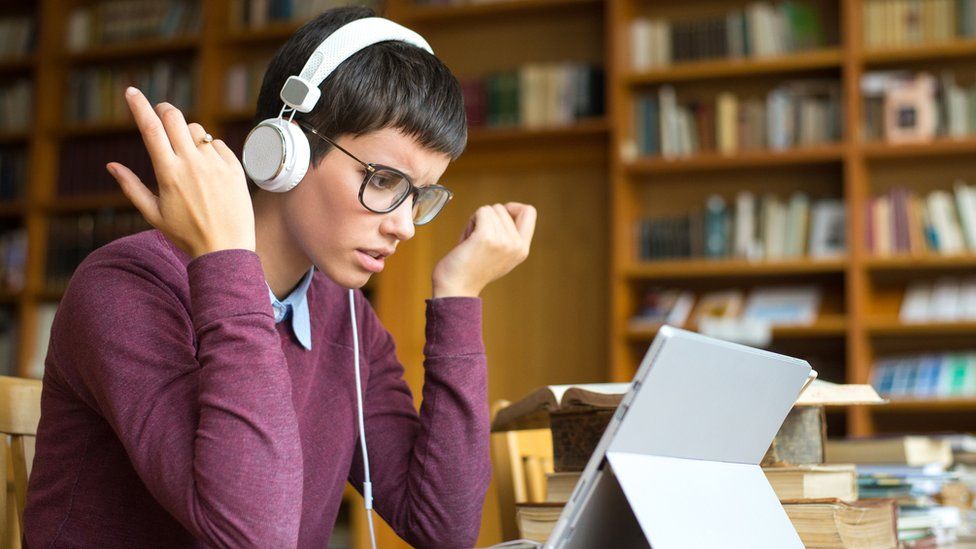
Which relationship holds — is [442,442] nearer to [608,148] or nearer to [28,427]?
[28,427]

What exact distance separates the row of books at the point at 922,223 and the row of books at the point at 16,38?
12.4 feet

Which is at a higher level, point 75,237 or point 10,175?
point 10,175

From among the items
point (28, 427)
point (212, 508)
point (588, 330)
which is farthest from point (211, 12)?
point (212, 508)

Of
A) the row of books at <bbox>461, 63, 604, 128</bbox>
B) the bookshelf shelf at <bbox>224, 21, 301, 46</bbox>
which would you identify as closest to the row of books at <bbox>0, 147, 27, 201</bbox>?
the bookshelf shelf at <bbox>224, 21, 301, 46</bbox>

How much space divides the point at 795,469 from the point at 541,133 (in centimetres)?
329

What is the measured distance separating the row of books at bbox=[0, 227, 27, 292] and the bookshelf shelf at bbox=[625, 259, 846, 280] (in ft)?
9.00

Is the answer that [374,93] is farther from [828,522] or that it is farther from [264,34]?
[264,34]

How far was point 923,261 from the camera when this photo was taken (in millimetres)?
3645

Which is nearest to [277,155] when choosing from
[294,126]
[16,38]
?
[294,126]

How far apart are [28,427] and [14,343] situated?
3.98m

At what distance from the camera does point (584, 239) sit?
171 inches

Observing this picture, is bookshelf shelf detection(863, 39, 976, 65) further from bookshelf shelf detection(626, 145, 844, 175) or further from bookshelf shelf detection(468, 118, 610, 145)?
bookshelf shelf detection(468, 118, 610, 145)

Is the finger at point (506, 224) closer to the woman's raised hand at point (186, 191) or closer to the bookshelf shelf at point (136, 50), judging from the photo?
the woman's raised hand at point (186, 191)

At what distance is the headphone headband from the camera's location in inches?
43.1
